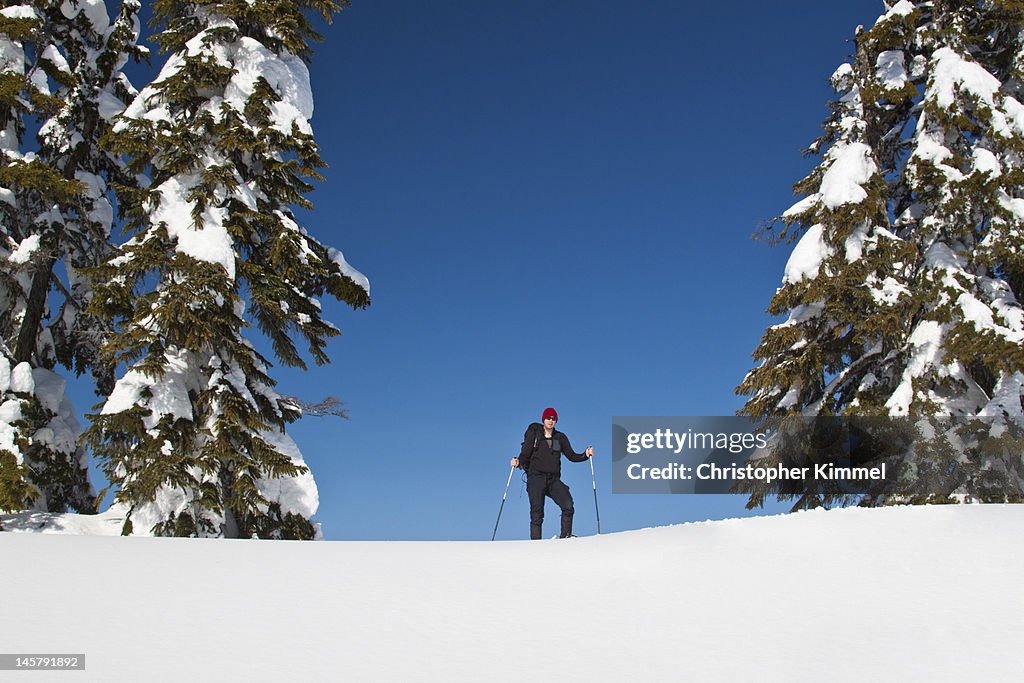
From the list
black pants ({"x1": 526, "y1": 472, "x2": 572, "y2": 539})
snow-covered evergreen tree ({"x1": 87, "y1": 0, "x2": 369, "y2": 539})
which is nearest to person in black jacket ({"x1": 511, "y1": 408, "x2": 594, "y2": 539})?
black pants ({"x1": 526, "y1": 472, "x2": 572, "y2": 539})

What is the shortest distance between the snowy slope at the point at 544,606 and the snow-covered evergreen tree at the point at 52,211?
8.04 meters

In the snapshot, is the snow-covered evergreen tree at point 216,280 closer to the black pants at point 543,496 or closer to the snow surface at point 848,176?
the black pants at point 543,496

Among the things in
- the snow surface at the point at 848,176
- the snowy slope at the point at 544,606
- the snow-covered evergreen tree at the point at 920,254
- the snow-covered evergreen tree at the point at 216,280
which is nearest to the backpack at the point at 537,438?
the snowy slope at the point at 544,606

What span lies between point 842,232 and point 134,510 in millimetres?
13294

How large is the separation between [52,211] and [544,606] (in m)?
14.4

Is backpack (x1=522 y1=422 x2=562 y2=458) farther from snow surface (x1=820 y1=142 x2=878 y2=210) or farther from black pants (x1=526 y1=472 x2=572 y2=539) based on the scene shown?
snow surface (x1=820 y1=142 x2=878 y2=210)

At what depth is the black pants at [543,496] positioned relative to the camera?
10344 mm

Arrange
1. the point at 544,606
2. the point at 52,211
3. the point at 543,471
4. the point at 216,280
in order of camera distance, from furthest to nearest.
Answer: the point at 52,211 → the point at 216,280 → the point at 543,471 → the point at 544,606

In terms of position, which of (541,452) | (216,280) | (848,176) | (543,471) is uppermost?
(848,176)

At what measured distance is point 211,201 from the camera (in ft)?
42.3

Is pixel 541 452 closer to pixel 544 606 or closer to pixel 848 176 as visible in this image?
pixel 544 606

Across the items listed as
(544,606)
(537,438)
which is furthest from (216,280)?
(544,606)

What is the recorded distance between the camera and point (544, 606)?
546cm

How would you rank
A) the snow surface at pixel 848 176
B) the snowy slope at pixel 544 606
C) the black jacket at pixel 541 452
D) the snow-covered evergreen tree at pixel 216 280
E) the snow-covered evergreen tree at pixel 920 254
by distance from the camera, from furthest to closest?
the snow surface at pixel 848 176 → the snow-covered evergreen tree at pixel 920 254 → the snow-covered evergreen tree at pixel 216 280 → the black jacket at pixel 541 452 → the snowy slope at pixel 544 606
